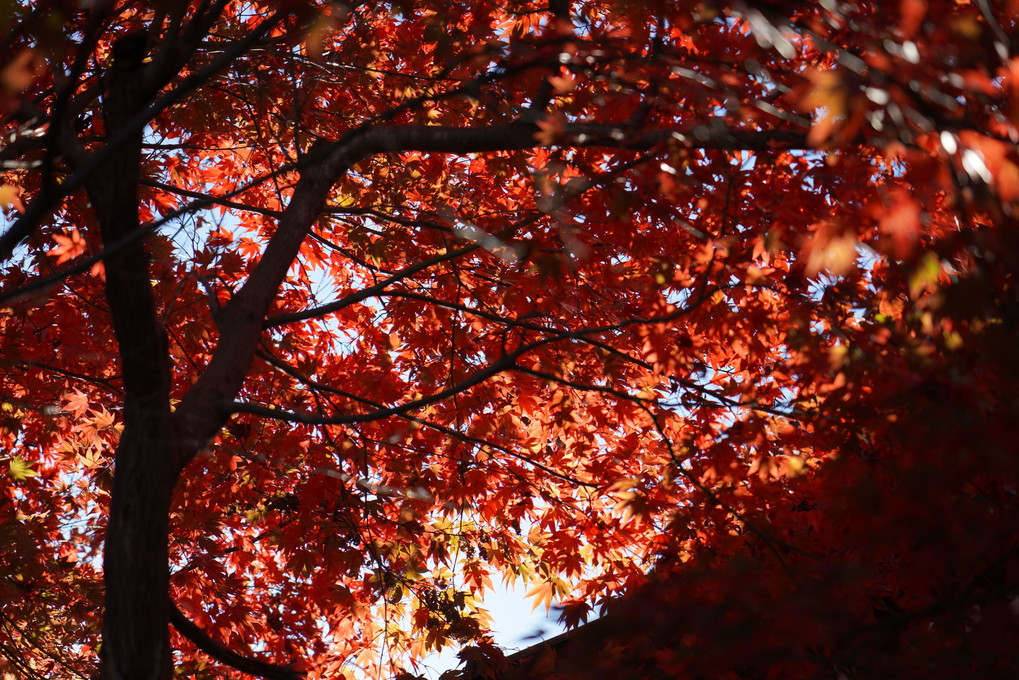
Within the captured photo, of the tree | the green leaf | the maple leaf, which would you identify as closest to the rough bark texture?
the tree

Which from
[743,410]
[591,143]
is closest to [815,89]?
[591,143]

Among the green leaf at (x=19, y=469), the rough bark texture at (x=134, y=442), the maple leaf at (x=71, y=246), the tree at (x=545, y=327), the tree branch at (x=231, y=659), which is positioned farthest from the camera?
the green leaf at (x=19, y=469)

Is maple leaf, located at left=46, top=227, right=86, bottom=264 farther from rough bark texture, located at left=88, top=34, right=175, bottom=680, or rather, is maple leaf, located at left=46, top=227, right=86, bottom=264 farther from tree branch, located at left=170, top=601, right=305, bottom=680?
tree branch, located at left=170, top=601, right=305, bottom=680

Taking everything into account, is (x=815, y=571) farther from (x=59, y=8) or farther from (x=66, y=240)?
(x=66, y=240)

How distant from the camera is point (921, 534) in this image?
237 centimetres

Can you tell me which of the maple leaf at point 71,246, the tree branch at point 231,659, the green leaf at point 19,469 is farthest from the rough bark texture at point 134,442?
the green leaf at point 19,469

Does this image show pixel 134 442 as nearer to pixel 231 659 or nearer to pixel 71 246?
pixel 231 659

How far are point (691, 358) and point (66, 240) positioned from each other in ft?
13.7

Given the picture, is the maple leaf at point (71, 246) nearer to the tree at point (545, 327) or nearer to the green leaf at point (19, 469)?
the tree at point (545, 327)

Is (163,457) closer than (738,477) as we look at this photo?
Yes

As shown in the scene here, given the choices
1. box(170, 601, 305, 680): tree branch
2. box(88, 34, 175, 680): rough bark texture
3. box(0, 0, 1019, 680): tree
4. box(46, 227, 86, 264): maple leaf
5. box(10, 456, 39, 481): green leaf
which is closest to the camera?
box(0, 0, 1019, 680): tree

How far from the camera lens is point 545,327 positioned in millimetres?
3996

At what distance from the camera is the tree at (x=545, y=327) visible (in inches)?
93.4

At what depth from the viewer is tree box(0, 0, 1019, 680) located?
93.4 inches
